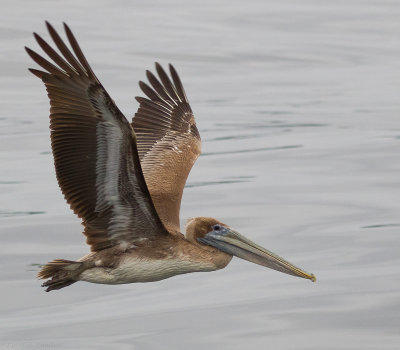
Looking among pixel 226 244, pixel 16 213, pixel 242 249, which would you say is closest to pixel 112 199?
pixel 226 244

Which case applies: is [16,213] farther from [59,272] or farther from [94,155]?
[94,155]

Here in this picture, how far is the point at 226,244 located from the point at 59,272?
4.58 feet

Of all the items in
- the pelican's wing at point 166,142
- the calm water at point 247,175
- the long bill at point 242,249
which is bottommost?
the calm water at point 247,175

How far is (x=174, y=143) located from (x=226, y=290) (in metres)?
1.47

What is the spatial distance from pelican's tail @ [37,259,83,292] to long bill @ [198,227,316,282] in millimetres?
1108

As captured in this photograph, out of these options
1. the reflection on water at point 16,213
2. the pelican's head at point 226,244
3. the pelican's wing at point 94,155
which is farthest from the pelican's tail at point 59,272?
the reflection on water at point 16,213

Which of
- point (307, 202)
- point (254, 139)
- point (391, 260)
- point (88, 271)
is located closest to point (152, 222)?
point (88, 271)

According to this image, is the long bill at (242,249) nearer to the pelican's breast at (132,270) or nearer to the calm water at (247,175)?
the pelican's breast at (132,270)

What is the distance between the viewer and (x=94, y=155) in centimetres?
977

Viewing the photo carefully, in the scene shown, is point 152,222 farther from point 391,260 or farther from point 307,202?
point 307,202

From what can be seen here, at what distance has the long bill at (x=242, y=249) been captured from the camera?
1063cm

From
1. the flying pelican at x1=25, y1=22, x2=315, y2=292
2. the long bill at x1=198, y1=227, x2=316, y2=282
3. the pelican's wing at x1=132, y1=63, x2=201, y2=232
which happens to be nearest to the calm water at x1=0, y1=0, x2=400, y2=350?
the long bill at x1=198, y1=227, x2=316, y2=282

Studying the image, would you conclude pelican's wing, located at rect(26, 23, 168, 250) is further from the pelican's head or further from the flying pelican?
the pelican's head

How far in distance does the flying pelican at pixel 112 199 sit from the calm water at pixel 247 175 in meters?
1.09
